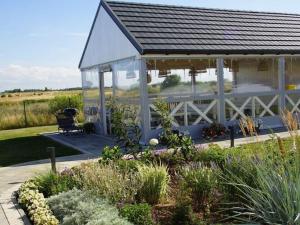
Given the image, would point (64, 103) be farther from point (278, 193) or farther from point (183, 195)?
point (278, 193)

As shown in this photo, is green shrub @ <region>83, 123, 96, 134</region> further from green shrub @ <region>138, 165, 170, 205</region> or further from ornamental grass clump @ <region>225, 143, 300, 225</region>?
ornamental grass clump @ <region>225, 143, 300, 225</region>

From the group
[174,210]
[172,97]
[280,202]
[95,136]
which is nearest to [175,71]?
[172,97]

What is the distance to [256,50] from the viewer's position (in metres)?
15.9

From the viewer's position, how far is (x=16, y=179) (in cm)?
1018

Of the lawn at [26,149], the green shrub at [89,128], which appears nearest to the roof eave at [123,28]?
the lawn at [26,149]

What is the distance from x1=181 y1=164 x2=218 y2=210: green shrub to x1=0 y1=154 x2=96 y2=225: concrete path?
257cm

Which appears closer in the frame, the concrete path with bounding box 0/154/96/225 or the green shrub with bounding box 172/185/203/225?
the green shrub with bounding box 172/185/203/225

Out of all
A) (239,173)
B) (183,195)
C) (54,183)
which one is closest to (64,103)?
(54,183)

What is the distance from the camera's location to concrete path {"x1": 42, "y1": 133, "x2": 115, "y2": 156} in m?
14.1

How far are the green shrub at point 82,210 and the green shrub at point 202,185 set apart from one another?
1.24 meters

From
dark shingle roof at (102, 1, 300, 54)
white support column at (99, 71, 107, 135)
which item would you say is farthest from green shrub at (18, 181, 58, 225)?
white support column at (99, 71, 107, 135)

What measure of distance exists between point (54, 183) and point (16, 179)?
8.60 ft

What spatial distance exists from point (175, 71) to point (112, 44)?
287 cm

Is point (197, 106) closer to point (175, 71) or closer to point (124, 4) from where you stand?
point (175, 71)
